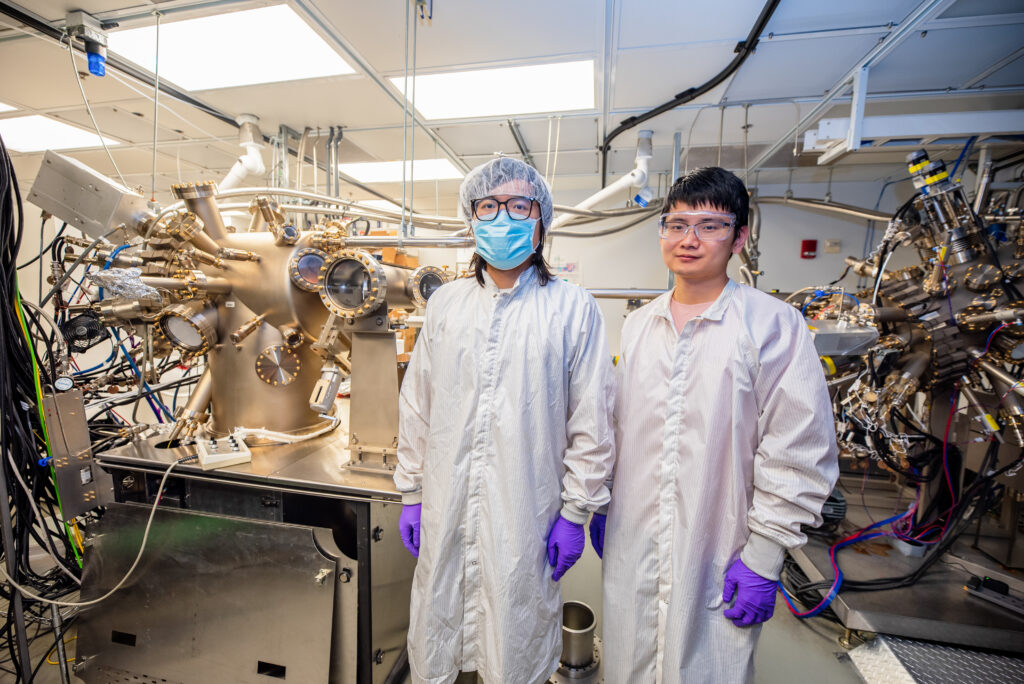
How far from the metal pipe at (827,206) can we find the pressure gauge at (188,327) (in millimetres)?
4357

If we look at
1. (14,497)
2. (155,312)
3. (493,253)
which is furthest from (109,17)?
(493,253)

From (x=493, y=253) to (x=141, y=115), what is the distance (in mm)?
2844

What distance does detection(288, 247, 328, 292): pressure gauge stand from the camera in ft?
4.95

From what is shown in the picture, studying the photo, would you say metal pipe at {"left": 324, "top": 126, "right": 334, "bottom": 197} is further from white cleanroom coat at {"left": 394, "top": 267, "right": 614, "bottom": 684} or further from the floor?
the floor

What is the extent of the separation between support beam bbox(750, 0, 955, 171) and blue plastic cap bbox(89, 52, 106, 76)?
3.22 metres

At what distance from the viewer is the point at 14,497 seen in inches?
49.7

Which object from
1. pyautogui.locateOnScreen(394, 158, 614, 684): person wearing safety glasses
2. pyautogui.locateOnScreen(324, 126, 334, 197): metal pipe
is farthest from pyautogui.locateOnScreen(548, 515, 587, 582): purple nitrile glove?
pyautogui.locateOnScreen(324, 126, 334, 197): metal pipe

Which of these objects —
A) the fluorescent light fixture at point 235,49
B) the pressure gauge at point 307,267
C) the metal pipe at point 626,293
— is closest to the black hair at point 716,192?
the metal pipe at point 626,293

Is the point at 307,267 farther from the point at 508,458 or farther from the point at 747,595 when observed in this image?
the point at 747,595

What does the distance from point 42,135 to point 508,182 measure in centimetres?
383

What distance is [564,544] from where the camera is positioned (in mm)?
959

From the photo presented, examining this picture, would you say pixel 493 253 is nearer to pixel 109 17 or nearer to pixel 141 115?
pixel 109 17

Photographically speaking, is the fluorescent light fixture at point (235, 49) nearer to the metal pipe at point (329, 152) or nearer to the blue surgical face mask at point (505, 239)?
the metal pipe at point (329, 152)

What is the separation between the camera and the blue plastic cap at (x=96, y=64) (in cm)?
159
